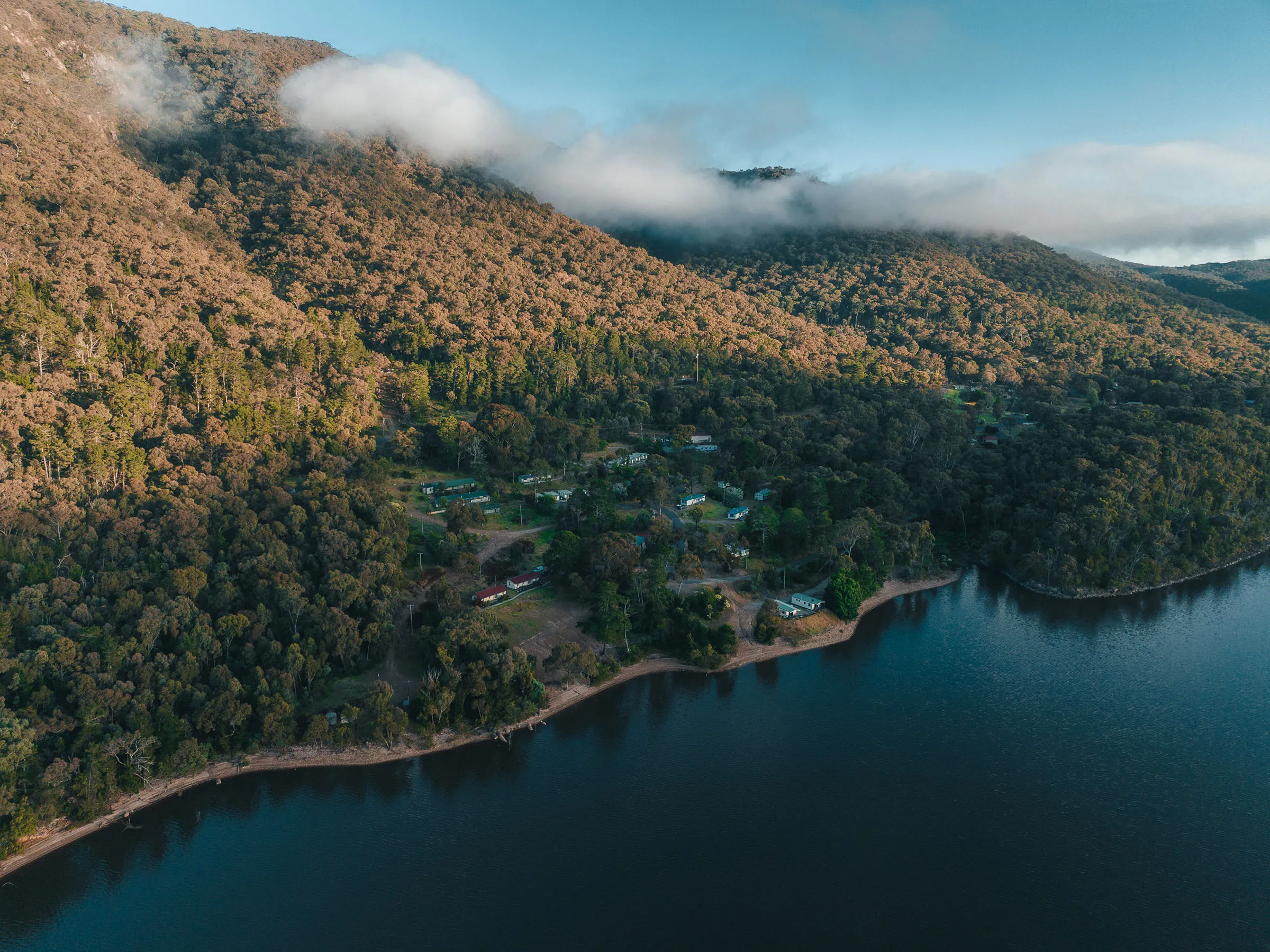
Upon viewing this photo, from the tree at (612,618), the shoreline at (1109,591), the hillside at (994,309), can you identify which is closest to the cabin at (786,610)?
the tree at (612,618)

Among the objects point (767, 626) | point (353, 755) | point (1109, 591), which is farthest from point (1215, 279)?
point (353, 755)

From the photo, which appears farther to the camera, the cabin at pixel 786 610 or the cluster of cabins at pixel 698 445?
the cluster of cabins at pixel 698 445

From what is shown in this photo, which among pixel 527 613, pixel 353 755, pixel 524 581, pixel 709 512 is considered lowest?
pixel 353 755

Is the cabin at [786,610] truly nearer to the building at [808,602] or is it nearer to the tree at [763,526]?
the building at [808,602]

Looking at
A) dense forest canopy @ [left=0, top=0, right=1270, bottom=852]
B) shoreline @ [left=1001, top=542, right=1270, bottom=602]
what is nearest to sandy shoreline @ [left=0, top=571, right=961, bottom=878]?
dense forest canopy @ [left=0, top=0, right=1270, bottom=852]

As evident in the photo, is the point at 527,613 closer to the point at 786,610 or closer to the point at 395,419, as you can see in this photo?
the point at 786,610

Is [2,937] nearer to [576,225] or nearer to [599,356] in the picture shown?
[599,356]

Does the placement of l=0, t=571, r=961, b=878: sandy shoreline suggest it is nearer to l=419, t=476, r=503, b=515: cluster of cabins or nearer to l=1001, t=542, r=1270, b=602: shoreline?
l=1001, t=542, r=1270, b=602: shoreline
